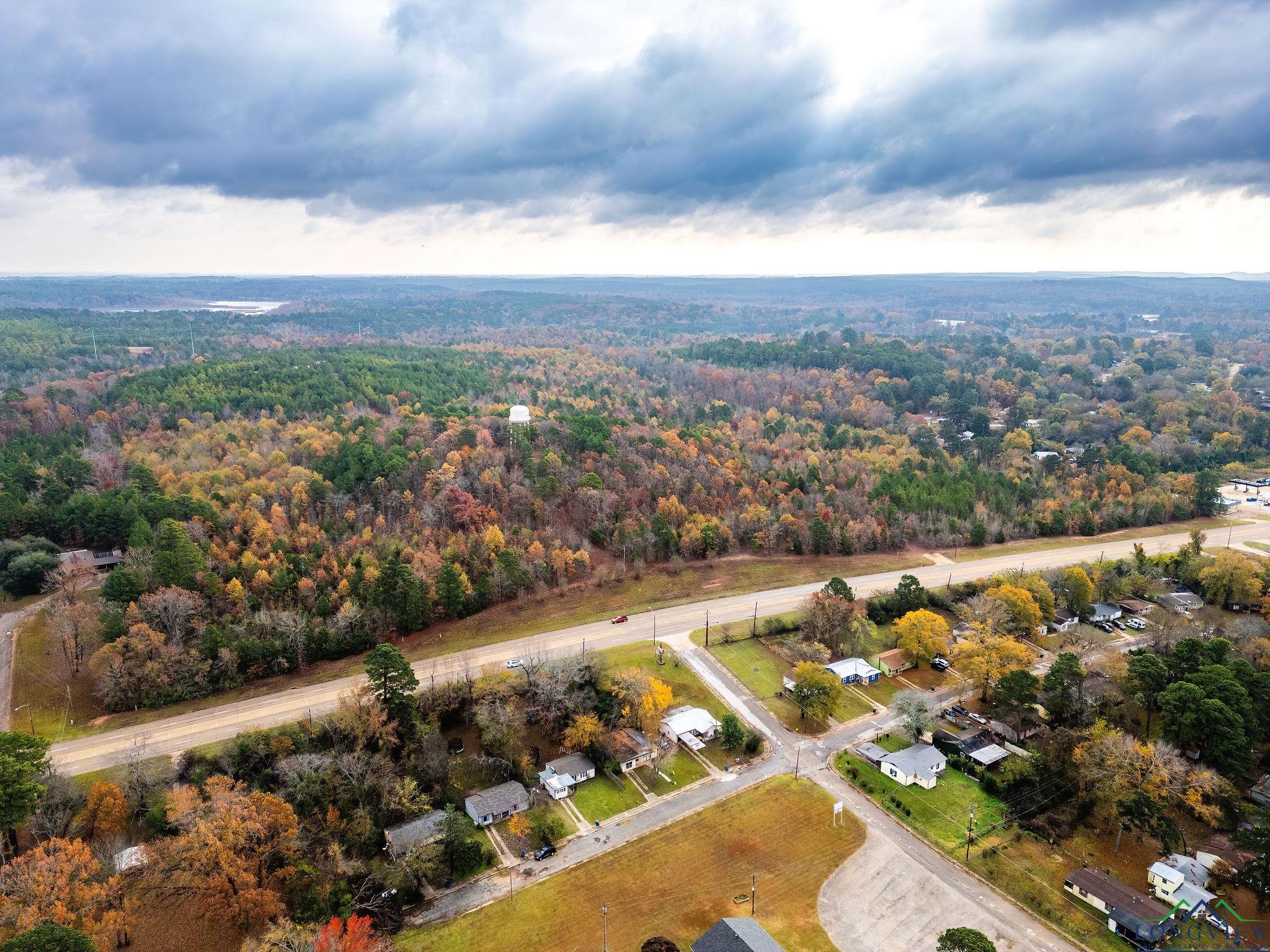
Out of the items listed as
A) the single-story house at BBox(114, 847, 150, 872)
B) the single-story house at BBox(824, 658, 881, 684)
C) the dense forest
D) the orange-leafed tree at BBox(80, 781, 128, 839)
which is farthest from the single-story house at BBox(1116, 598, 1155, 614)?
the orange-leafed tree at BBox(80, 781, 128, 839)

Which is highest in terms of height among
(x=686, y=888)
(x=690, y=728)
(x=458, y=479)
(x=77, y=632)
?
(x=458, y=479)

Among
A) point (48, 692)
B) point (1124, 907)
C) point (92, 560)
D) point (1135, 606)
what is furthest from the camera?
point (92, 560)

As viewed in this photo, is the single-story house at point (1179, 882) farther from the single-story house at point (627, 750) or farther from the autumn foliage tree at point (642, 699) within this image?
the single-story house at point (627, 750)

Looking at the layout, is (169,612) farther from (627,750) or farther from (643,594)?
(643,594)

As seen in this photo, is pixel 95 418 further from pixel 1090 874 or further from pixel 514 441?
pixel 1090 874

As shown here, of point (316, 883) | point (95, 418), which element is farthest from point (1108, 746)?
point (95, 418)

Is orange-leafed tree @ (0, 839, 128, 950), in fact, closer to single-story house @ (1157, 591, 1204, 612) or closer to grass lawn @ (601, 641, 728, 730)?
grass lawn @ (601, 641, 728, 730)

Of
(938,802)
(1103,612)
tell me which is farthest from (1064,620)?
(938,802)
